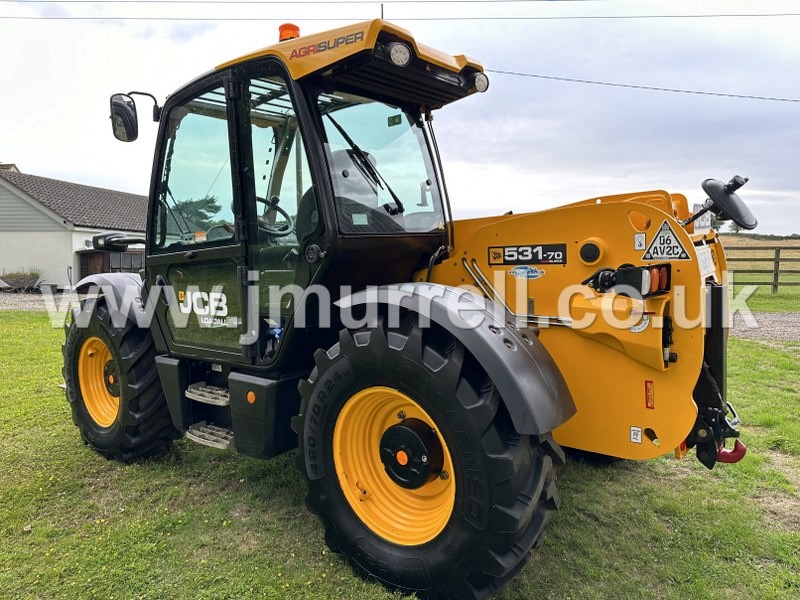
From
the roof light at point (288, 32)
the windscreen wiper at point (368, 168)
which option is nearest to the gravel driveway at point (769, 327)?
the windscreen wiper at point (368, 168)

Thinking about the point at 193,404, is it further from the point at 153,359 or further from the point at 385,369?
the point at 385,369

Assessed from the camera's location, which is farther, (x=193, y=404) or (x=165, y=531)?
(x=193, y=404)

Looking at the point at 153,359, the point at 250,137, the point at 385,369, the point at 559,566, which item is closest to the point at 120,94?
the point at 250,137

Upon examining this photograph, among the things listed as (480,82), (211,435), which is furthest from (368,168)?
(211,435)

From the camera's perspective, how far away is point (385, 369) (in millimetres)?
2650

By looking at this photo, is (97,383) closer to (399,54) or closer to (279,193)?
(279,193)

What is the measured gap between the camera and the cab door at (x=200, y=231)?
345 cm

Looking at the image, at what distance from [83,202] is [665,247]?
28.8 metres

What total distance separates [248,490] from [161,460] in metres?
0.95

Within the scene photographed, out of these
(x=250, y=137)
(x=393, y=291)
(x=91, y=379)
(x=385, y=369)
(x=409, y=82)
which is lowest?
(x=91, y=379)

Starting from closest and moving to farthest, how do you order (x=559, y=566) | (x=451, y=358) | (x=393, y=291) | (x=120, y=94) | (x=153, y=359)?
(x=451, y=358) → (x=393, y=291) → (x=559, y=566) → (x=120, y=94) → (x=153, y=359)

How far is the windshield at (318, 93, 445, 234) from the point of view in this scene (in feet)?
10.1

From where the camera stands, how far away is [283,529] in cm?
336

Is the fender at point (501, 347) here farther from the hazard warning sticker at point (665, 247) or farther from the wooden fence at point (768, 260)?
the wooden fence at point (768, 260)
